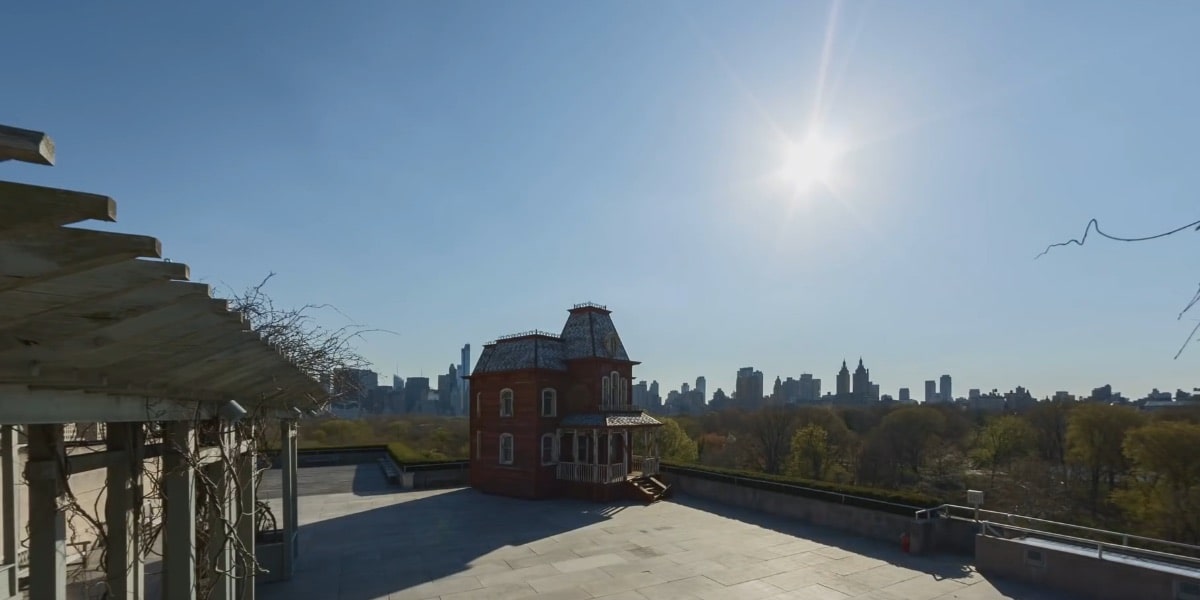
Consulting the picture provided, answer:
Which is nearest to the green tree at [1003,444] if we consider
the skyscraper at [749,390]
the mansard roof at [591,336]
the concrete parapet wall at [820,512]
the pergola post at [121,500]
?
the concrete parapet wall at [820,512]

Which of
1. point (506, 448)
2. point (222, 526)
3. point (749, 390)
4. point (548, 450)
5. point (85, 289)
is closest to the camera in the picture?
point (85, 289)

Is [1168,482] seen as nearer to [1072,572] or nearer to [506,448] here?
[1072,572]

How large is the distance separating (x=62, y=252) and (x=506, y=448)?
22724 mm

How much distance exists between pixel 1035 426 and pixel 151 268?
5774 cm

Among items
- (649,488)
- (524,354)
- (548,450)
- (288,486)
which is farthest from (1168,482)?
(288,486)

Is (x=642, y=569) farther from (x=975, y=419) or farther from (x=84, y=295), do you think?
(x=975, y=419)

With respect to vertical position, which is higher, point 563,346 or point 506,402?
point 563,346

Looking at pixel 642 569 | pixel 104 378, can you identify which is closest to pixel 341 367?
pixel 104 378

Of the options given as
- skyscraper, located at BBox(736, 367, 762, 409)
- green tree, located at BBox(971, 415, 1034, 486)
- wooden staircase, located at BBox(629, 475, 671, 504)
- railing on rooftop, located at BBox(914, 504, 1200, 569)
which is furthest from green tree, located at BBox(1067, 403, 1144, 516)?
skyscraper, located at BBox(736, 367, 762, 409)

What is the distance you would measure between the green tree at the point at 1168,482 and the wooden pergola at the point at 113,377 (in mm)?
36339

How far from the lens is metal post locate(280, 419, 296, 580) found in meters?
11.1

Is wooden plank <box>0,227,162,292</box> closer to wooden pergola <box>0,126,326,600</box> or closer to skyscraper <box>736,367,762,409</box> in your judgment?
wooden pergola <box>0,126,326,600</box>

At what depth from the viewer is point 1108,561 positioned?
10984mm

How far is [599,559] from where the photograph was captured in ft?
44.2
